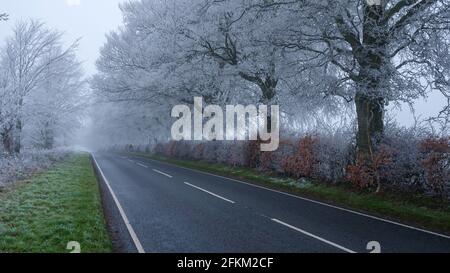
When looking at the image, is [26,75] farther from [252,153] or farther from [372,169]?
[372,169]

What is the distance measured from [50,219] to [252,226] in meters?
4.70

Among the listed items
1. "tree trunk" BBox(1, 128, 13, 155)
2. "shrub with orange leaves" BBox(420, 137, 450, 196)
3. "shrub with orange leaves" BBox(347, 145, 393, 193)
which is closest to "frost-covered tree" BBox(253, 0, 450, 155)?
"shrub with orange leaves" BBox(347, 145, 393, 193)

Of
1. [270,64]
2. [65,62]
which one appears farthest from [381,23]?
[65,62]

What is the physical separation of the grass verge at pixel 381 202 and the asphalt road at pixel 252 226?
66 centimetres

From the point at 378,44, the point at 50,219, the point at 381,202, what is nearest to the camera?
the point at 50,219

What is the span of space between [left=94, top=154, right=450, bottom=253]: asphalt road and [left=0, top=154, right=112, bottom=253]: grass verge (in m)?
0.72

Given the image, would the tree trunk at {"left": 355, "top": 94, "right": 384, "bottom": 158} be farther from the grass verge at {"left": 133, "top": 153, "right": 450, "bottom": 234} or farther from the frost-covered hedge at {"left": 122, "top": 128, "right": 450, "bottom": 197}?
the grass verge at {"left": 133, "top": 153, "right": 450, "bottom": 234}

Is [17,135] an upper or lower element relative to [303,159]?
upper

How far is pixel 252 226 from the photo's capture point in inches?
345

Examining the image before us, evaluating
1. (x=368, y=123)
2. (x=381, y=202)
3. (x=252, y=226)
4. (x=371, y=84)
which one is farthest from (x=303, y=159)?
(x=252, y=226)

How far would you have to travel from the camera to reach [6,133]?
904 inches

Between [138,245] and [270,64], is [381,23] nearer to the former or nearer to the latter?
[270,64]

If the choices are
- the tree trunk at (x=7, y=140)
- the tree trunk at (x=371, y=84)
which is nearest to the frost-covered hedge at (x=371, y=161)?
the tree trunk at (x=371, y=84)

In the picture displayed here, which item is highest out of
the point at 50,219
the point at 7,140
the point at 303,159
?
the point at 7,140
